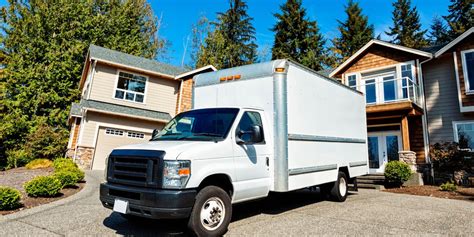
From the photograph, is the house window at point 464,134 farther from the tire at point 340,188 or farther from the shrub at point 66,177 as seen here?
the shrub at point 66,177

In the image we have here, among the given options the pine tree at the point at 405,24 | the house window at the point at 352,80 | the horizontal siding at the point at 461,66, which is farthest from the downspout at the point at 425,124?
the pine tree at the point at 405,24

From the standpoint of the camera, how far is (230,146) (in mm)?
4805

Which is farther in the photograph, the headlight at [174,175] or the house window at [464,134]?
the house window at [464,134]

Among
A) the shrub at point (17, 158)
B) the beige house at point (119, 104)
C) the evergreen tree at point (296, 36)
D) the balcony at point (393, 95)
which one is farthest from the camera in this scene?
the evergreen tree at point (296, 36)

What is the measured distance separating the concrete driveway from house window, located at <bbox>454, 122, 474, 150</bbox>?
5.97 metres

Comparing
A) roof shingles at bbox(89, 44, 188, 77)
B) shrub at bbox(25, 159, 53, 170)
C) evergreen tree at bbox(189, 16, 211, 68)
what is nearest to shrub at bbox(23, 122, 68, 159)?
shrub at bbox(25, 159, 53, 170)

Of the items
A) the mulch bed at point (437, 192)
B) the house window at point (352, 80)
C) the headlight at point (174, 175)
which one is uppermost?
the house window at point (352, 80)

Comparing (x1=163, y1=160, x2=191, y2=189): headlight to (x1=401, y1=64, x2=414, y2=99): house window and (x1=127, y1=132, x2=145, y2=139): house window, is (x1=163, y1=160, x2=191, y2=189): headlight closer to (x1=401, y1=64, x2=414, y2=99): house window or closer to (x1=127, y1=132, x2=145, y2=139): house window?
(x1=401, y1=64, x2=414, y2=99): house window

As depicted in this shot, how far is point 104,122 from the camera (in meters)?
15.7

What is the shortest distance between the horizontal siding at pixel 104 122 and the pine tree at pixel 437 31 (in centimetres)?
3764

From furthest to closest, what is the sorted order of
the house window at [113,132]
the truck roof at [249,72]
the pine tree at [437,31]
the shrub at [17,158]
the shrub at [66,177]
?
1. the pine tree at [437,31]
2. the shrub at [17,158]
3. the house window at [113,132]
4. the shrub at [66,177]
5. the truck roof at [249,72]

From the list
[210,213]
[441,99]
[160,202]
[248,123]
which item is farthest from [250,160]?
[441,99]

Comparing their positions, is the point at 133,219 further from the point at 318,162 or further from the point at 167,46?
the point at 167,46

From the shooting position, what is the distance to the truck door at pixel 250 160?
16.0 ft
